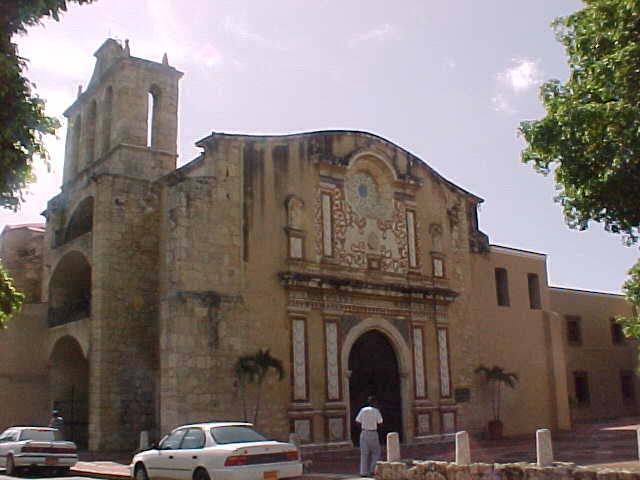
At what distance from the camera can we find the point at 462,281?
2775cm

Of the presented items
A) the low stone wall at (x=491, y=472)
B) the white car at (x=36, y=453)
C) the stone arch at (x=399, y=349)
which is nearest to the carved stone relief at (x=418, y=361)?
the stone arch at (x=399, y=349)

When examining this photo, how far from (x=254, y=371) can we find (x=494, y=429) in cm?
1041

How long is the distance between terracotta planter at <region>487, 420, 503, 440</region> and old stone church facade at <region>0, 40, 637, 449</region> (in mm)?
316

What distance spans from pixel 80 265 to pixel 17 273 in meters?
5.13

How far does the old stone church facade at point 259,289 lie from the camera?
21.4m

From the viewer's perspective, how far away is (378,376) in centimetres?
2491

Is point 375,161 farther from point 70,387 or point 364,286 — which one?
point 70,387

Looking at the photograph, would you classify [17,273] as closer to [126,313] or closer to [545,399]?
[126,313]

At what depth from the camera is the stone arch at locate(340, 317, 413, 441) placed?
77.4 ft

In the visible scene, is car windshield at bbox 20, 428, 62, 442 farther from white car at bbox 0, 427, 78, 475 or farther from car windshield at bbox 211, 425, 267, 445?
car windshield at bbox 211, 425, 267, 445

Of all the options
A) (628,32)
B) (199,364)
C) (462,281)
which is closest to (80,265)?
(199,364)

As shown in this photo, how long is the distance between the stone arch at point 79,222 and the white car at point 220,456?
552 inches

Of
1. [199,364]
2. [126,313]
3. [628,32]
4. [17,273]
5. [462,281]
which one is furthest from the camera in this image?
[17,273]

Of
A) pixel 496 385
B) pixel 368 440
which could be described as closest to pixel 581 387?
pixel 496 385
